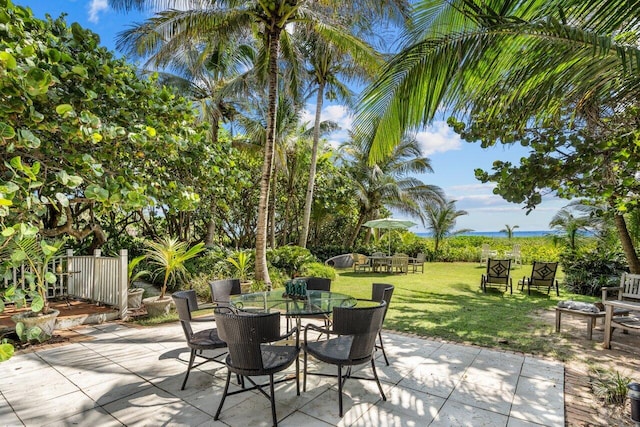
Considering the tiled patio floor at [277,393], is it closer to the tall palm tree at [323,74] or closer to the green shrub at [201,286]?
the green shrub at [201,286]

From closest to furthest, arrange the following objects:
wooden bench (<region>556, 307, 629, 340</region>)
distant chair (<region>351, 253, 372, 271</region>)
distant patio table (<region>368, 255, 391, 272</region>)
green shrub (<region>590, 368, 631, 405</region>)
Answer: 1. green shrub (<region>590, 368, 631, 405</region>)
2. wooden bench (<region>556, 307, 629, 340</region>)
3. distant patio table (<region>368, 255, 391, 272</region>)
4. distant chair (<region>351, 253, 372, 271</region>)

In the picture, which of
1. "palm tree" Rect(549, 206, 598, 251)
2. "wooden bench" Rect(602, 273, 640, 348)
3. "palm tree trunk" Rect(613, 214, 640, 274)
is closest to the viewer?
"wooden bench" Rect(602, 273, 640, 348)

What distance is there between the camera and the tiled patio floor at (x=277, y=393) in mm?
2760

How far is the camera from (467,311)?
685 cm

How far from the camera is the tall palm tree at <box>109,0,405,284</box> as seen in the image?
670 centimetres

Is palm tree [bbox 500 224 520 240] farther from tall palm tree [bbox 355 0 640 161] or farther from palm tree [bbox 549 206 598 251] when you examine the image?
tall palm tree [bbox 355 0 640 161]

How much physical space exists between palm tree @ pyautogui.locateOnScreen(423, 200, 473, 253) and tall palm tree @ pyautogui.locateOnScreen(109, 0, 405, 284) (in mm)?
12775

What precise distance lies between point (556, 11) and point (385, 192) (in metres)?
14.4

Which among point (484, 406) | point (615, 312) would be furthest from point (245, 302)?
point (615, 312)

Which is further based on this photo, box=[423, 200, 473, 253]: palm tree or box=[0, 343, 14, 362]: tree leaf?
box=[423, 200, 473, 253]: palm tree

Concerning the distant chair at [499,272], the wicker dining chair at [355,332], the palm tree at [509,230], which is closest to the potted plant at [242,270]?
the wicker dining chair at [355,332]

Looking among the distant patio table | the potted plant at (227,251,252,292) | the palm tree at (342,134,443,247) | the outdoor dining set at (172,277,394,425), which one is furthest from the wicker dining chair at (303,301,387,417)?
the palm tree at (342,134,443,247)

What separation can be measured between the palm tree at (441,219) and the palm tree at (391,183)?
81 centimetres

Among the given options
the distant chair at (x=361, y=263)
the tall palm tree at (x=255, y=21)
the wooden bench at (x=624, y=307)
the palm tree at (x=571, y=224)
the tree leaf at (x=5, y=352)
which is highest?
the tall palm tree at (x=255, y=21)
